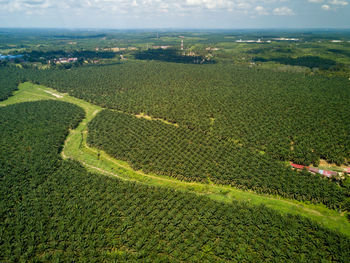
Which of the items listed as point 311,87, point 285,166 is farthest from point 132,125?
point 311,87

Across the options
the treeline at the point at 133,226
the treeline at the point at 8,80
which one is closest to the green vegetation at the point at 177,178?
the treeline at the point at 133,226

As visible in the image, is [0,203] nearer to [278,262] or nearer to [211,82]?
[278,262]

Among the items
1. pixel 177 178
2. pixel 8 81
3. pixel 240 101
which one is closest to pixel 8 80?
pixel 8 81

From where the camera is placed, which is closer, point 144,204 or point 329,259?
point 329,259

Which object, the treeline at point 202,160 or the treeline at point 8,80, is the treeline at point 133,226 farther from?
the treeline at point 8,80

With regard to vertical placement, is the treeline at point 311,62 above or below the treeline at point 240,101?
above

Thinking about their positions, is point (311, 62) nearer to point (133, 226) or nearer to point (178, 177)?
point (178, 177)
